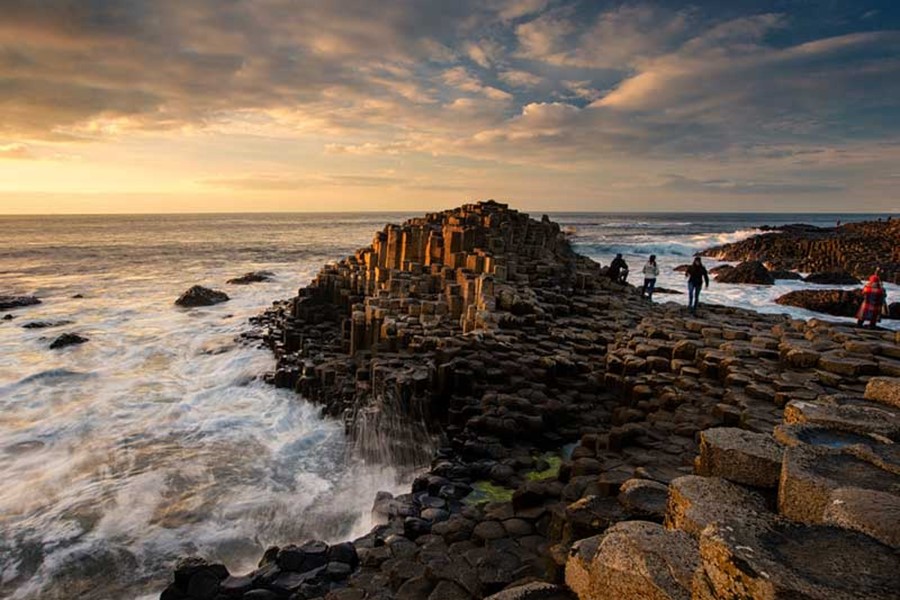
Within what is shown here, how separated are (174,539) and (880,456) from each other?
6.85m

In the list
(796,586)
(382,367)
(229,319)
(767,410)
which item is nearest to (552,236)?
(229,319)

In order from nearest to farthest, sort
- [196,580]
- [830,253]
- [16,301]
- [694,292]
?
[196,580], [694,292], [16,301], [830,253]

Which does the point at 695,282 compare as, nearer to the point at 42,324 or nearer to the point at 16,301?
the point at 42,324

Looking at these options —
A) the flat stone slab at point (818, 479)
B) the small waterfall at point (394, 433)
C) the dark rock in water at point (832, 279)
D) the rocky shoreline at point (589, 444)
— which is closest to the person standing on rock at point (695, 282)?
the rocky shoreline at point (589, 444)

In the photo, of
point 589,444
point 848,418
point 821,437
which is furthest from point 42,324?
point 848,418

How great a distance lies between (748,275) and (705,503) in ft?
83.4

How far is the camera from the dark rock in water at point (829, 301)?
1811 centimetres

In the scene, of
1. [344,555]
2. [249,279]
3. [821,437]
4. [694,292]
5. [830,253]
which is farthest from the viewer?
[830,253]

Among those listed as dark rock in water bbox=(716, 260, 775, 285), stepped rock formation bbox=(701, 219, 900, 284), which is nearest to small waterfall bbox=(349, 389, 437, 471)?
dark rock in water bbox=(716, 260, 775, 285)

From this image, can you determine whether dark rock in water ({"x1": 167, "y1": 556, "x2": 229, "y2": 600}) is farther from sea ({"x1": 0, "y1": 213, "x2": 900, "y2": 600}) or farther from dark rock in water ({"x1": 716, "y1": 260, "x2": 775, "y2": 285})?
dark rock in water ({"x1": 716, "y1": 260, "x2": 775, "y2": 285})

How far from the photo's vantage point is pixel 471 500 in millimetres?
6266

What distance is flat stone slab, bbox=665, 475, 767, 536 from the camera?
9.66 ft

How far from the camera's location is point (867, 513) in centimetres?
247

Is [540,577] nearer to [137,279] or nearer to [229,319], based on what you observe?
[229,319]
